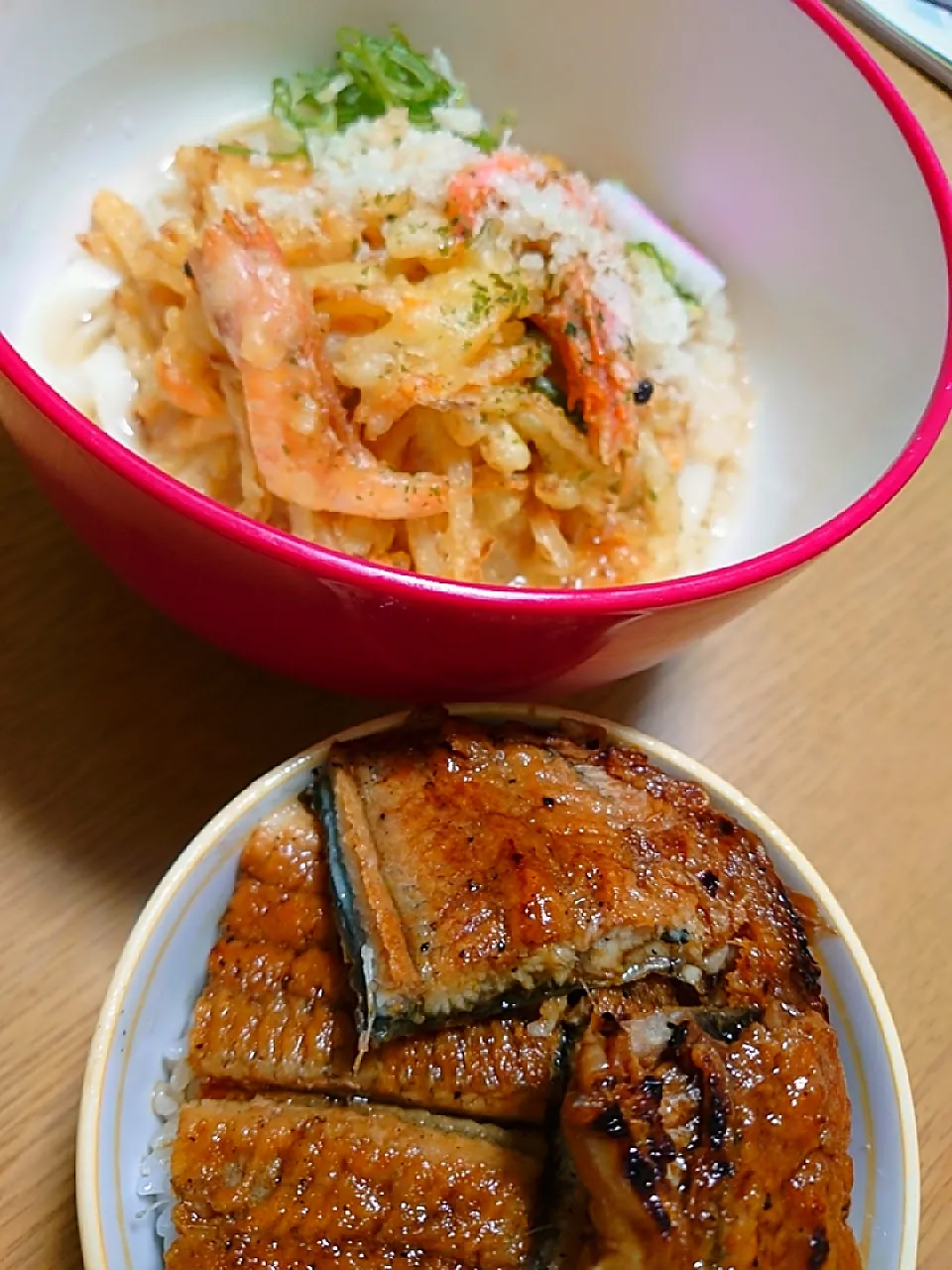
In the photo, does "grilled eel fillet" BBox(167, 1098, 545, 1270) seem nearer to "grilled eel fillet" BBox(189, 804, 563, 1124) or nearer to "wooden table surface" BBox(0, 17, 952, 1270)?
"grilled eel fillet" BBox(189, 804, 563, 1124)

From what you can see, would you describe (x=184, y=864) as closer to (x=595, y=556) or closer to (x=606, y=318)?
(x=595, y=556)

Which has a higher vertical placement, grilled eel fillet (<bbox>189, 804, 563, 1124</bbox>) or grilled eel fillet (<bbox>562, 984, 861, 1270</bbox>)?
grilled eel fillet (<bbox>562, 984, 861, 1270</bbox>)

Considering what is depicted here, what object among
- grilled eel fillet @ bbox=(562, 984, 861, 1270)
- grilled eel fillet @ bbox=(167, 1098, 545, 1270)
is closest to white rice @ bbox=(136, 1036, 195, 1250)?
grilled eel fillet @ bbox=(167, 1098, 545, 1270)

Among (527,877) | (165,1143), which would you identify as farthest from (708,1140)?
(165,1143)

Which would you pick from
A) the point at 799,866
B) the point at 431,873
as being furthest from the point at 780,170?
the point at 431,873

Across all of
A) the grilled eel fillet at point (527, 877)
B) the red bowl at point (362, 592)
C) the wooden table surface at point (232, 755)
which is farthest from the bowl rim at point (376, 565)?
the wooden table surface at point (232, 755)

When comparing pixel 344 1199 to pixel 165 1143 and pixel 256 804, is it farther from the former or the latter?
pixel 256 804
